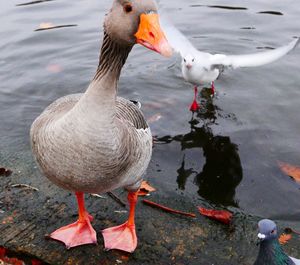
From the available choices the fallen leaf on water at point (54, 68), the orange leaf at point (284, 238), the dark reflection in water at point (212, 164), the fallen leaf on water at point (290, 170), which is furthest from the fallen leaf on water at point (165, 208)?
the fallen leaf on water at point (54, 68)

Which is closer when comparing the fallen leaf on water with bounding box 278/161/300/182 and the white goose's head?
the white goose's head

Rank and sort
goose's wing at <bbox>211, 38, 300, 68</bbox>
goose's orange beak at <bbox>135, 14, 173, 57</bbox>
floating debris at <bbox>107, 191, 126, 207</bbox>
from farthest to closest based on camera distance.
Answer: goose's wing at <bbox>211, 38, 300, 68</bbox> → floating debris at <bbox>107, 191, 126, 207</bbox> → goose's orange beak at <bbox>135, 14, 173, 57</bbox>

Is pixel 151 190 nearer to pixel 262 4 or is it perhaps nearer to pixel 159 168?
pixel 159 168

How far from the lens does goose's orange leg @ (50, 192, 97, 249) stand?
4.02 metres

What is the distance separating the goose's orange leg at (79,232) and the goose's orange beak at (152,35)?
1.70m

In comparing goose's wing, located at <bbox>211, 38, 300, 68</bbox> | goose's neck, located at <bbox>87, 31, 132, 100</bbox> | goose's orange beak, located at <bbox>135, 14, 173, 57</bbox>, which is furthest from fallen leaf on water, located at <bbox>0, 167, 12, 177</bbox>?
goose's wing, located at <bbox>211, 38, 300, 68</bbox>

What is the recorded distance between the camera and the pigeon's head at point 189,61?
7.38m

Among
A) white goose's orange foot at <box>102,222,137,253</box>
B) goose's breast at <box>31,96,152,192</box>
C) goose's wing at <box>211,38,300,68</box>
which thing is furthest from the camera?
goose's wing at <box>211,38,300,68</box>

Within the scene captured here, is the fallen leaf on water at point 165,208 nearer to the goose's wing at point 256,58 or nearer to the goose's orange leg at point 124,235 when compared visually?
the goose's orange leg at point 124,235

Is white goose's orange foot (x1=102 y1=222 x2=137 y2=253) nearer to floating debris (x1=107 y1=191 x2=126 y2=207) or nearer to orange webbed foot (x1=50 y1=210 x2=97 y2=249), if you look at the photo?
orange webbed foot (x1=50 y1=210 x2=97 y2=249)

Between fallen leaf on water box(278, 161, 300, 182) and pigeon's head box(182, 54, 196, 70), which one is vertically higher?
pigeon's head box(182, 54, 196, 70)

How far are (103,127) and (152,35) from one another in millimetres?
775

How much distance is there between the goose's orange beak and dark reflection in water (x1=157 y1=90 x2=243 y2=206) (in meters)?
2.60

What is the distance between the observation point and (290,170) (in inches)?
230
